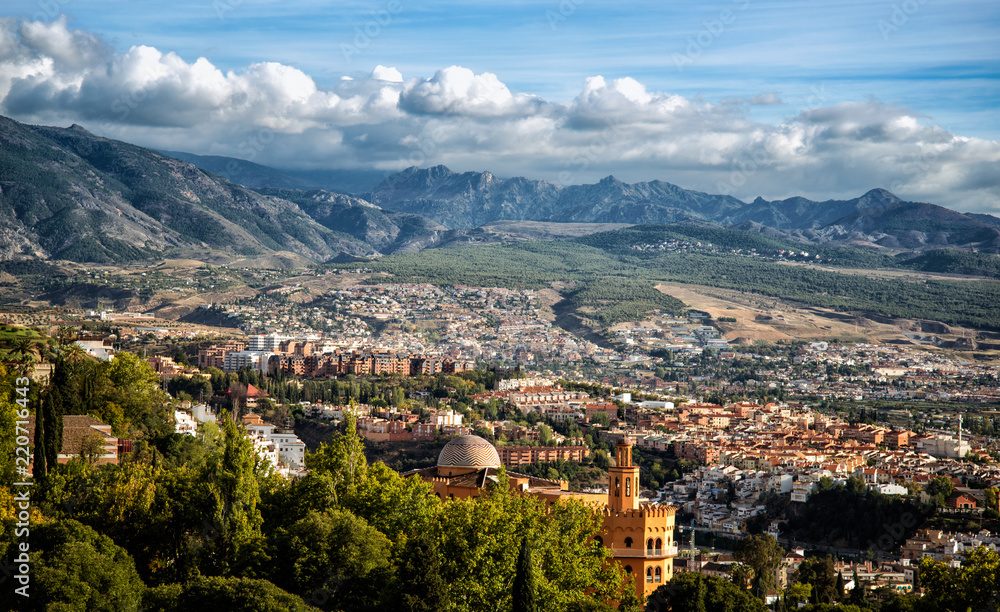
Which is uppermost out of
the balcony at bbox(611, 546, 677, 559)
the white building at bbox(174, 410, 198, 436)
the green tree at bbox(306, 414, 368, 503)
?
the green tree at bbox(306, 414, 368, 503)

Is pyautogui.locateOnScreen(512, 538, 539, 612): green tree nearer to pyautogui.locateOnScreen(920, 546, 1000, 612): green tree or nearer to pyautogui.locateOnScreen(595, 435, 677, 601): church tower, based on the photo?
pyautogui.locateOnScreen(595, 435, 677, 601): church tower

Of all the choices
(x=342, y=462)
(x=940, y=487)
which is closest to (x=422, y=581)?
(x=342, y=462)

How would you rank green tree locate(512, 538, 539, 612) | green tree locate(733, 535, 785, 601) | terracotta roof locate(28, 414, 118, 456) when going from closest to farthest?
green tree locate(512, 538, 539, 612) → terracotta roof locate(28, 414, 118, 456) → green tree locate(733, 535, 785, 601)

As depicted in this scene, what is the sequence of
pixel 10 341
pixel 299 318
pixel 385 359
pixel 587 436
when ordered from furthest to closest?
1. pixel 299 318
2. pixel 385 359
3. pixel 587 436
4. pixel 10 341

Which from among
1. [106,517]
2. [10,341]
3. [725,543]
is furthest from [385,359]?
[106,517]

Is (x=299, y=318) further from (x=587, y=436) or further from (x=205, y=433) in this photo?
(x=205, y=433)

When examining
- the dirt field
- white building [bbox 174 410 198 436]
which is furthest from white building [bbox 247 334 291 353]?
the dirt field

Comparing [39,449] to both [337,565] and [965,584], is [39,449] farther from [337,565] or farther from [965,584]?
[965,584]

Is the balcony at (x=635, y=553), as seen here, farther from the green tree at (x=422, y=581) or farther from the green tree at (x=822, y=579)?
the green tree at (x=822, y=579)
